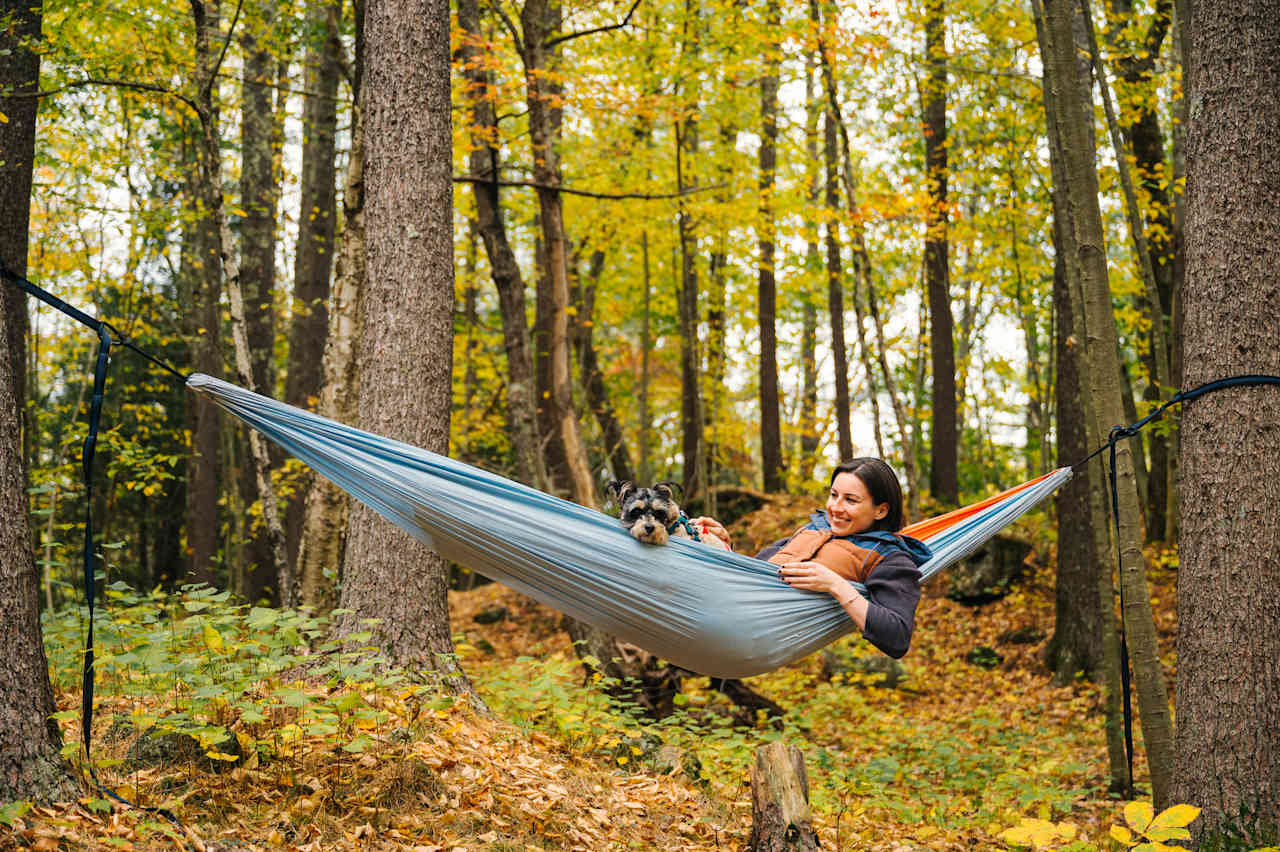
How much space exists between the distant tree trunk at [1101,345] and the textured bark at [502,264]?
11.8 ft

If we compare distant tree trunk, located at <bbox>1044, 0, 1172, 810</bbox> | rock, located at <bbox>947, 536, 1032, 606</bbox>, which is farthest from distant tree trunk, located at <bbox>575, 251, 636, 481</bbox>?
distant tree trunk, located at <bbox>1044, 0, 1172, 810</bbox>

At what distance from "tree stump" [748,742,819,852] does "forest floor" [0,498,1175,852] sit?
0.69 feet

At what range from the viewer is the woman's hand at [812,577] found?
264cm

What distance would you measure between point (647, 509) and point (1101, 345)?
7.87 ft

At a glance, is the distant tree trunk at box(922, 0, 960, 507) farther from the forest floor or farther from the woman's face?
the woman's face

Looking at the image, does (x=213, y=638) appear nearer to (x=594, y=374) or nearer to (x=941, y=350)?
(x=594, y=374)

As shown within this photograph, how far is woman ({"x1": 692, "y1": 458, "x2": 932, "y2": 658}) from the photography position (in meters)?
2.55

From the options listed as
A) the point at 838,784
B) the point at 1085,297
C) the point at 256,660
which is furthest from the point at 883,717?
the point at 256,660

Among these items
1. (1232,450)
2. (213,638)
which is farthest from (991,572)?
(213,638)

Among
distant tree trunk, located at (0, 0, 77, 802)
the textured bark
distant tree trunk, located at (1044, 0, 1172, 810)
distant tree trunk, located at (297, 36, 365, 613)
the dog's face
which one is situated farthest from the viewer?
the textured bark

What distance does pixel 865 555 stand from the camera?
2.82 m

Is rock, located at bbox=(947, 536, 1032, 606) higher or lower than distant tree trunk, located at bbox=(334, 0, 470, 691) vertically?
lower

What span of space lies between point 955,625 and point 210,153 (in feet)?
23.5

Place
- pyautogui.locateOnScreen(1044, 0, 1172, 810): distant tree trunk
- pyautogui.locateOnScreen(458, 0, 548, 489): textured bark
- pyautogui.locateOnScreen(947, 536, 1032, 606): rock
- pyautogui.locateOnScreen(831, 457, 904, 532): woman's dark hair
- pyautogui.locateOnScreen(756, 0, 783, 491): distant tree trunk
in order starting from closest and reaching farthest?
pyautogui.locateOnScreen(831, 457, 904, 532): woman's dark hair < pyautogui.locateOnScreen(1044, 0, 1172, 810): distant tree trunk < pyautogui.locateOnScreen(458, 0, 548, 489): textured bark < pyautogui.locateOnScreen(947, 536, 1032, 606): rock < pyautogui.locateOnScreen(756, 0, 783, 491): distant tree trunk
